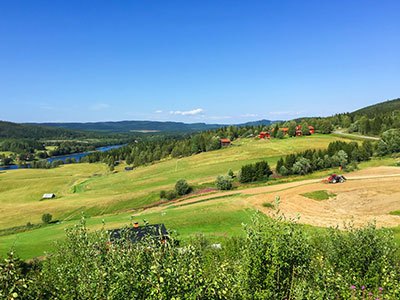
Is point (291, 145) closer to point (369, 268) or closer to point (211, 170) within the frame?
point (211, 170)

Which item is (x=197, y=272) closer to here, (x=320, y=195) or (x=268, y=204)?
(x=268, y=204)

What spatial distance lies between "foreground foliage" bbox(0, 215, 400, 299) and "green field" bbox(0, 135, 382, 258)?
30190 millimetres

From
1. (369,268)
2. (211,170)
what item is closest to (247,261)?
(369,268)

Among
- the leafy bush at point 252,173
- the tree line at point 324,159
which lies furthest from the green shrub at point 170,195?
the tree line at point 324,159

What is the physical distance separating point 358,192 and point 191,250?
59.1 m

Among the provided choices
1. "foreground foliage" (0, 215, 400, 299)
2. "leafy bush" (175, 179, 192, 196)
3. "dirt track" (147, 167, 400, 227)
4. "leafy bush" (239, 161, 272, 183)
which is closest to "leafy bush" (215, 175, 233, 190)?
"leafy bush" (239, 161, 272, 183)

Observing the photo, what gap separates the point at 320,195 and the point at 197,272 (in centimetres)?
5621

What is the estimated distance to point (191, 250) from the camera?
13367 millimetres

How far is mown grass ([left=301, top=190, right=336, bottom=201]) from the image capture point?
61031 millimetres

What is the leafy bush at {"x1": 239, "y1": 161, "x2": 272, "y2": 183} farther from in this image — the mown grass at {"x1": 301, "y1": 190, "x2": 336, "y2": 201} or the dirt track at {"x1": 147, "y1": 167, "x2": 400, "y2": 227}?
the mown grass at {"x1": 301, "y1": 190, "x2": 336, "y2": 201}

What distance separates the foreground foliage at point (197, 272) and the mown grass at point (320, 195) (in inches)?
1581

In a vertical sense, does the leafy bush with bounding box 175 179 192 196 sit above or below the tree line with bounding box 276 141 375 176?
below

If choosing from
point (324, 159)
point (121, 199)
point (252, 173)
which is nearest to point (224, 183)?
point (252, 173)

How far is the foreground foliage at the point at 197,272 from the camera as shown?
11.7 m
